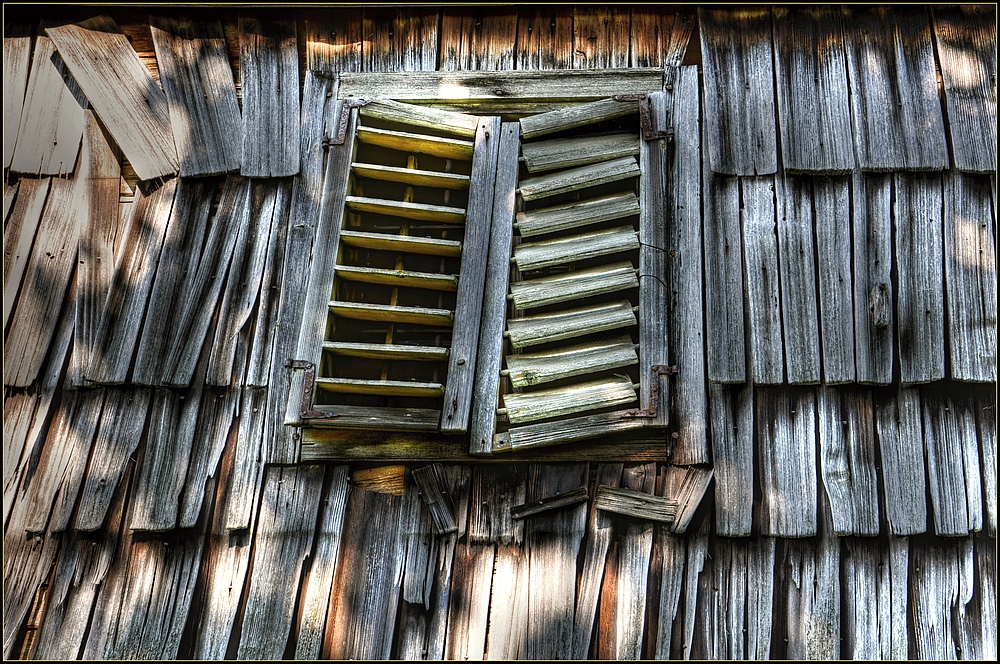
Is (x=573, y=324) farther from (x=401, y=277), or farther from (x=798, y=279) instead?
(x=798, y=279)

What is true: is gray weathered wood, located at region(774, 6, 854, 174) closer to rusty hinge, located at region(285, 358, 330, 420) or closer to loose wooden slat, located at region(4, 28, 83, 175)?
rusty hinge, located at region(285, 358, 330, 420)

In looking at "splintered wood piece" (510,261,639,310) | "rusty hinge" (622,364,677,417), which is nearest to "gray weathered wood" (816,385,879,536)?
"rusty hinge" (622,364,677,417)

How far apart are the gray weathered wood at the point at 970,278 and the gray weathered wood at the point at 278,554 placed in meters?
2.93

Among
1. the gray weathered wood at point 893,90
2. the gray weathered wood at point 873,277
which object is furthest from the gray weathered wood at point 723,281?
the gray weathered wood at point 893,90

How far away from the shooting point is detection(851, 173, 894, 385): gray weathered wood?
3.81 m

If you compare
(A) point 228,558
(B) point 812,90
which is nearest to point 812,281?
(B) point 812,90

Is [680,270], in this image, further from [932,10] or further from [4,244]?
[4,244]

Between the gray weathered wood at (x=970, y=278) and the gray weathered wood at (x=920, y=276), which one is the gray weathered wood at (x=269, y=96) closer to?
the gray weathered wood at (x=920, y=276)

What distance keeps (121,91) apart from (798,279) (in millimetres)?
3611

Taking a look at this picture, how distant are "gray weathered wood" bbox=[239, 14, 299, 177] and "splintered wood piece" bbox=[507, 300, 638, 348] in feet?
4.79

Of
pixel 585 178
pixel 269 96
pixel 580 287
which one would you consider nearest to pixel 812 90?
pixel 585 178

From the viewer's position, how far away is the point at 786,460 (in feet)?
12.2

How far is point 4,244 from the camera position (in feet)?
14.5

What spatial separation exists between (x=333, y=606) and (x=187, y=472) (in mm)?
919
